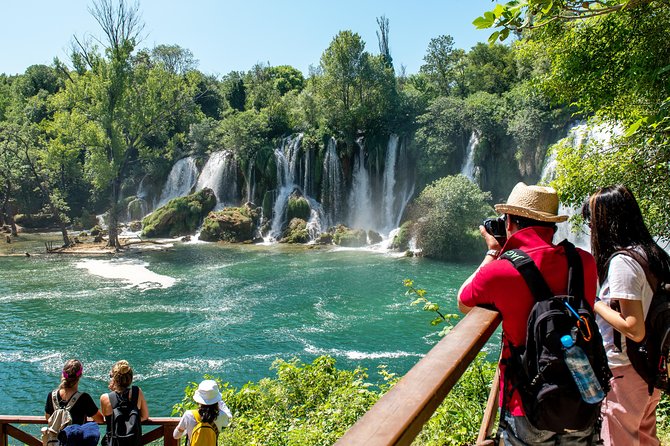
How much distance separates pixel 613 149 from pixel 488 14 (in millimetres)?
5729

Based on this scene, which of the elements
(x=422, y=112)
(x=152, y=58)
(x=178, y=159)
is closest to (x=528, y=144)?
(x=422, y=112)

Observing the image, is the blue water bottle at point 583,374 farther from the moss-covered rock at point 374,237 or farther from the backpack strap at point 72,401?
the moss-covered rock at point 374,237

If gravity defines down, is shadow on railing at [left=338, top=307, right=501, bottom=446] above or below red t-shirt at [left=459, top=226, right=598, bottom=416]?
below

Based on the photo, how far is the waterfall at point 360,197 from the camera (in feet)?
104

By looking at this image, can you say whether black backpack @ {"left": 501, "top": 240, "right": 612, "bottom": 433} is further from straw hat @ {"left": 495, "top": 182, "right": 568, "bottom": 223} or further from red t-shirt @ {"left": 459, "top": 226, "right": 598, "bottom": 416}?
straw hat @ {"left": 495, "top": 182, "right": 568, "bottom": 223}

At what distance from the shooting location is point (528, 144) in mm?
27234

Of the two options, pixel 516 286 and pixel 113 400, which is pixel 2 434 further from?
pixel 516 286

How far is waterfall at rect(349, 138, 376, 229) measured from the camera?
31.8m

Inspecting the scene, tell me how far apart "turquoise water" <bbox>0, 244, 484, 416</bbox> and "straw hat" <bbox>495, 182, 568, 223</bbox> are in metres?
9.29

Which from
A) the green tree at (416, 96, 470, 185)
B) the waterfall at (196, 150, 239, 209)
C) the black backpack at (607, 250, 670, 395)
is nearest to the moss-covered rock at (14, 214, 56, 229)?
the waterfall at (196, 150, 239, 209)

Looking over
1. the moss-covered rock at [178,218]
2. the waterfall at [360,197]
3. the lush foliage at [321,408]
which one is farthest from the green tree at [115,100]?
the lush foliage at [321,408]

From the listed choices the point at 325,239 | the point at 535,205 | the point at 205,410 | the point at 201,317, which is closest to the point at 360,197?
the point at 325,239

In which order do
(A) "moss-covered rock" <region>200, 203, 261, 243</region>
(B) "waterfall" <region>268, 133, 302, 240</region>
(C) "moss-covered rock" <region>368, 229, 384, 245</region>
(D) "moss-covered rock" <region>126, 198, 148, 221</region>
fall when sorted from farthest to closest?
(D) "moss-covered rock" <region>126, 198, 148, 221</region>
(B) "waterfall" <region>268, 133, 302, 240</region>
(A) "moss-covered rock" <region>200, 203, 261, 243</region>
(C) "moss-covered rock" <region>368, 229, 384, 245</region>

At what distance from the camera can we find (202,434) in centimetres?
457
